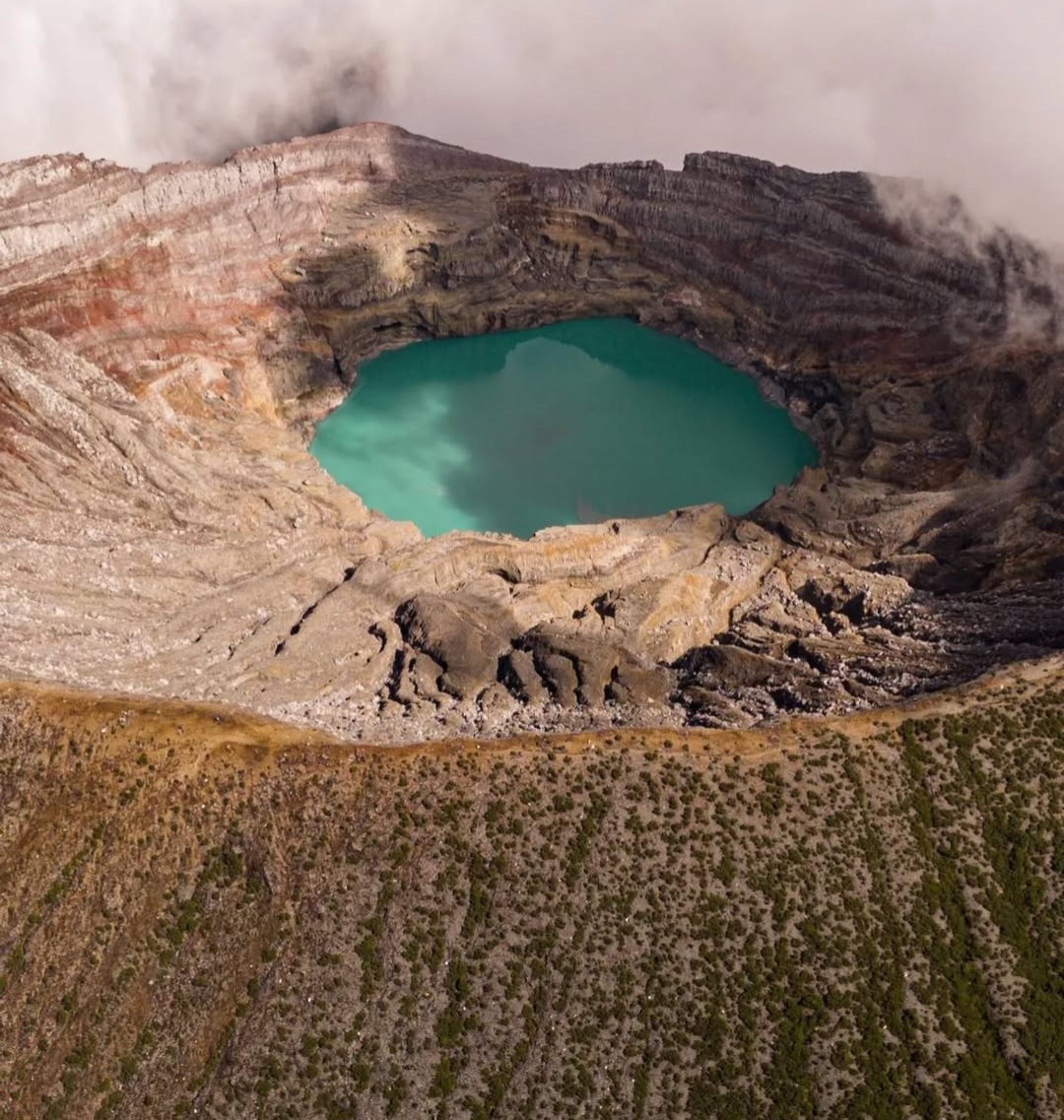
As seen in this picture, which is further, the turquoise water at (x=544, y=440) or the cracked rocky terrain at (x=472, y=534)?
the turquoise water at (x=544, y=440)

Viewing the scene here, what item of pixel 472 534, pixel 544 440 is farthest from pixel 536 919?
pixel 544 440

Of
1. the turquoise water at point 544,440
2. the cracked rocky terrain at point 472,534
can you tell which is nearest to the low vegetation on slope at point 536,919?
the cracked rocky terrain at point 472,534

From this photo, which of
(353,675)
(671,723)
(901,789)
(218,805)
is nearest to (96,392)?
(353,675)

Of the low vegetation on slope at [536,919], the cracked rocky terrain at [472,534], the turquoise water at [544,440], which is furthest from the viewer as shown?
the turquoise water at [544,440]

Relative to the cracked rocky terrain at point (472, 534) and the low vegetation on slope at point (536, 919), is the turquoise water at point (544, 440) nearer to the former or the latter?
the cracked rocky terrain at point (472, 534)

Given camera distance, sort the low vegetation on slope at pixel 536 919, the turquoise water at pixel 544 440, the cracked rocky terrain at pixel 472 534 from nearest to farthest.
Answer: the low vegetation on slope at pixel 536 919 → the cracked rocky terrain at pixel 472 534 → the turquoise water at pixel 544 440

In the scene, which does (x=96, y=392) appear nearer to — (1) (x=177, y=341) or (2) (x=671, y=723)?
(1) (x=177, y=341)

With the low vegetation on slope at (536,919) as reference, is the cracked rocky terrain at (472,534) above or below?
above
